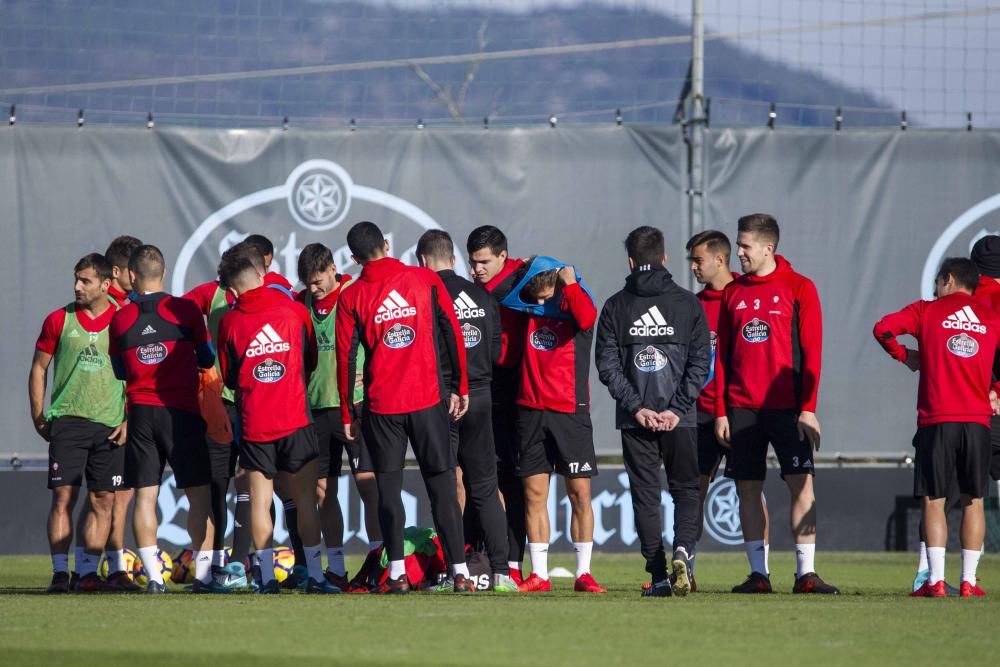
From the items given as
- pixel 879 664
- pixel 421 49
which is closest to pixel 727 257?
pixel 879 664

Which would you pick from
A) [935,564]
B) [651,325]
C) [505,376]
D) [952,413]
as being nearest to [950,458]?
[952,413]

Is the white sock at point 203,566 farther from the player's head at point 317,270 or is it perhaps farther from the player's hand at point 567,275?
the player's hand at point 567,275

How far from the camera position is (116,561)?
979 centimetres

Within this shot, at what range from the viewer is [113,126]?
13.7 metres

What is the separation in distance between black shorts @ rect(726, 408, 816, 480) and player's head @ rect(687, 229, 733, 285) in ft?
3.93

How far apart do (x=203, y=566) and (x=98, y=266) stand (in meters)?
2.09

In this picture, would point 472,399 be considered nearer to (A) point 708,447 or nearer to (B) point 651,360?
(B) point 651,360

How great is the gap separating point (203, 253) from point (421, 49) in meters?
3.18

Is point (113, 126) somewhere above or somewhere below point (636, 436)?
above

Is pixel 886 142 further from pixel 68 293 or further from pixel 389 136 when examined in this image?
pixel 68 293

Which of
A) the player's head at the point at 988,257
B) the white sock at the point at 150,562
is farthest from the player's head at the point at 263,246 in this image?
the player's head at the point at 988,257

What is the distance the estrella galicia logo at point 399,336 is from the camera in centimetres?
825

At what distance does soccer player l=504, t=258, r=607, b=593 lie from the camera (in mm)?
8805

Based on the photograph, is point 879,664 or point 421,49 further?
point 421,49
